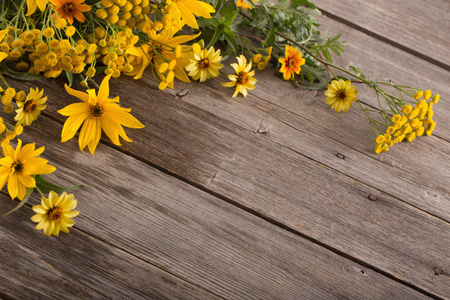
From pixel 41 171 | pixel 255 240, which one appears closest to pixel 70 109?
pixel 41 171

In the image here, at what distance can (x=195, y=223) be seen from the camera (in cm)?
84

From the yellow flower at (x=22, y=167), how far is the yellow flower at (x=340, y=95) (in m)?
0.70

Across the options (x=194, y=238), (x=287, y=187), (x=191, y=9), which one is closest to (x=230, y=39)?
(x=191, y=9)

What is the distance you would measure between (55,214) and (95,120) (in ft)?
0.72

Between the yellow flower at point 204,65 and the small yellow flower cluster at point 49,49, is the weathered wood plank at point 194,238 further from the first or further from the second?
the yellow flower at point 204,65

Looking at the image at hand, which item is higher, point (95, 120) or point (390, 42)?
point (390, 42)

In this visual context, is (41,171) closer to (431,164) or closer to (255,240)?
(255,240)

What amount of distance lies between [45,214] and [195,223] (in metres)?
0.28

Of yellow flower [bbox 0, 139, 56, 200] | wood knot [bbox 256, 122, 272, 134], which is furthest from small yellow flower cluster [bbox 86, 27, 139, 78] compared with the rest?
wood knot [bbox 256, 122, 272, 134]

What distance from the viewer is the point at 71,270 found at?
29.0 inches

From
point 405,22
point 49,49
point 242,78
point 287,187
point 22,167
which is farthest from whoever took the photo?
point 405,22

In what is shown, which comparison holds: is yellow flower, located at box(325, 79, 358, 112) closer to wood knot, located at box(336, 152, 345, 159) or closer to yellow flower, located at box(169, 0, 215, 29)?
wood knot, located at box(336, 152, 345, 159)

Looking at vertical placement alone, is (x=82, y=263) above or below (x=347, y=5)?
below

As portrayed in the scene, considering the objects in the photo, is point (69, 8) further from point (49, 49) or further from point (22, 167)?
point (22, 167)
